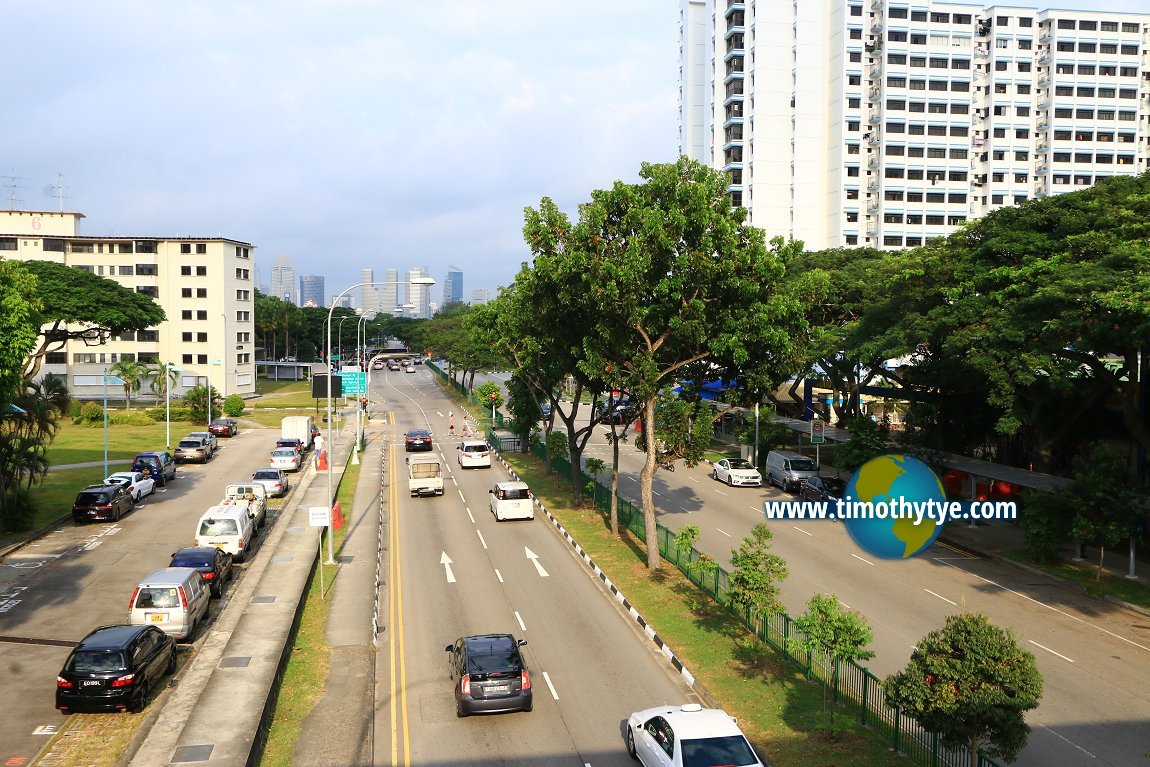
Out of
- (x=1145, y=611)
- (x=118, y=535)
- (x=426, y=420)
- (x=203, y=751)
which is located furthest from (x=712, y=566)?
(x=426, y=420)

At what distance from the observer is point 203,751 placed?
15.9 m

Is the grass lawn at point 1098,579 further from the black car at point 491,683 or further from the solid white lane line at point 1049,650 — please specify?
the black car at point 491,683

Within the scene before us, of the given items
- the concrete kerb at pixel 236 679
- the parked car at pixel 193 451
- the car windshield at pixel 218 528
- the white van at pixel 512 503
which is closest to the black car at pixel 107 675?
the concrete kerb at pixel 236 679

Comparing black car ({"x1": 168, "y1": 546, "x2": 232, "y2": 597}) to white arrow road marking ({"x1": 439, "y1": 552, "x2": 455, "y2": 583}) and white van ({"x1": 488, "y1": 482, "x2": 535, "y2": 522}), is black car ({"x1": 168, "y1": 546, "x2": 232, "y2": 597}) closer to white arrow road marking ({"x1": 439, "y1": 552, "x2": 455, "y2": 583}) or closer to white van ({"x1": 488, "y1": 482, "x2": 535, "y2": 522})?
white arrow road marking ({"x1": 439, "y1": 552, "x2": 455, "y2": 583})

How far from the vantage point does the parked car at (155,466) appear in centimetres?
4594

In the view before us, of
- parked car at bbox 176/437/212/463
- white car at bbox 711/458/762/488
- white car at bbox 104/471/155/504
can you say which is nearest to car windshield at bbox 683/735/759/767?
white car at bbox 104/471/155/504

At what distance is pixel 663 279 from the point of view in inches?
1164

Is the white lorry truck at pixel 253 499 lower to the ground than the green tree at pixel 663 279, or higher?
lower

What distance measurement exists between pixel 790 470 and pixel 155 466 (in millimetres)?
34017

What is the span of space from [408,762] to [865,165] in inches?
3798

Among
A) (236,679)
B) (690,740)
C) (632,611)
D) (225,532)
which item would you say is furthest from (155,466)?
(690,740)

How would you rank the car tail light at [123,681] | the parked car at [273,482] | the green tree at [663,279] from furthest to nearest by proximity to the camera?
1. the parked car at [273,482]
2. the green tree at [663,279]
3. the car tail light at [123,681]

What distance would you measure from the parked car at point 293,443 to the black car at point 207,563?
28.3 m

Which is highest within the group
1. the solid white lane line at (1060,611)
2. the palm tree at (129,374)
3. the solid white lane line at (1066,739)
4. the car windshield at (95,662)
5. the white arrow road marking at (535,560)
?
the palm tree at (129,374)
